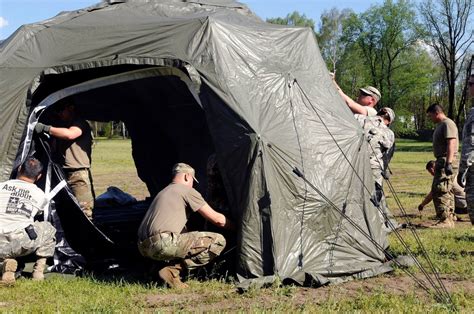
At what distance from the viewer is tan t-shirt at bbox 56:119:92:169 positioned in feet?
23.7

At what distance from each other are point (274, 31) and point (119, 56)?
173cm

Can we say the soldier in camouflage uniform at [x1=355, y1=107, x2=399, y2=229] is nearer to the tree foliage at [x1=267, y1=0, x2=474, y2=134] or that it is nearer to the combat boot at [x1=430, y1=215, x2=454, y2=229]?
the combat boot at [x1=430, y1=215, x2=454, y2=229]

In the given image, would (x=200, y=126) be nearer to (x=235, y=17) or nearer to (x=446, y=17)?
(x=235, y=17)

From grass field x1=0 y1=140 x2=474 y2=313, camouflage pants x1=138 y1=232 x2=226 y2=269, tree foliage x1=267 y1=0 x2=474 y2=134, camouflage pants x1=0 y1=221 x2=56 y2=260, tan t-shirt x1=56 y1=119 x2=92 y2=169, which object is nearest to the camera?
grass field x1=0 y1=140 x2=474 y2=313

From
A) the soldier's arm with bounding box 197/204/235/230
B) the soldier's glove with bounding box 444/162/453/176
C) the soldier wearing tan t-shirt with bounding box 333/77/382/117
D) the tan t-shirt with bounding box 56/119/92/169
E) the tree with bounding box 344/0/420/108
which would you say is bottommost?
the soldier's arm with bounding box 197/204/235/230

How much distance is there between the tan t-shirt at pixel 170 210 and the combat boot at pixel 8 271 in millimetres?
1217

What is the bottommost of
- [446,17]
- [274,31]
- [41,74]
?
[41,74]

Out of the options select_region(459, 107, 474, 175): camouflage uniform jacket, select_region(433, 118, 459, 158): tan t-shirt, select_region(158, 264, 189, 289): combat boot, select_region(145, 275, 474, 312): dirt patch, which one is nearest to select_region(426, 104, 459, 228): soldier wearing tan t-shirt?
select_region(433, 118, 459, 158): tan t-shirt

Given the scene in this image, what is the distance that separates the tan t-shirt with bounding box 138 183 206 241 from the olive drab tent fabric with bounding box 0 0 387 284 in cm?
43

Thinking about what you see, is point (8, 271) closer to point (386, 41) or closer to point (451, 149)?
point (451, 149)

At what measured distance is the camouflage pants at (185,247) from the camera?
5.84 meters

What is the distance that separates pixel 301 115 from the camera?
21.9 ft

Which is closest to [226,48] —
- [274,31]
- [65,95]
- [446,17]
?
[274,31]

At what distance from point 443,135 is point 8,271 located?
6261 millimetres
